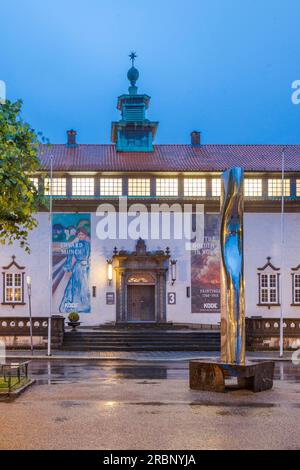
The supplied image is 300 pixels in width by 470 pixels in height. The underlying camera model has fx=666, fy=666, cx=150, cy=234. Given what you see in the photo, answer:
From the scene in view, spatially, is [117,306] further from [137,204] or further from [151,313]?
[137,204]

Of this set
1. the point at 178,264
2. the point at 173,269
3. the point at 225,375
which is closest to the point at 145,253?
the point at 173,269

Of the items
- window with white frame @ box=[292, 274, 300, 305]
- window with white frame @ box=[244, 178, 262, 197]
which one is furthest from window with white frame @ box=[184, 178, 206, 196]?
window with white frame @ box=[292, 274, 300, 305]

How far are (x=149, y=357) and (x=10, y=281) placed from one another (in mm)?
13944

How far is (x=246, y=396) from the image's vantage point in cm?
1772

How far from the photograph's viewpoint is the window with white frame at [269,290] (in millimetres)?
41875

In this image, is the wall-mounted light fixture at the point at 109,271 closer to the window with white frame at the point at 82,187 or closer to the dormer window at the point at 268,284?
the window with white frame at the point at 82,187

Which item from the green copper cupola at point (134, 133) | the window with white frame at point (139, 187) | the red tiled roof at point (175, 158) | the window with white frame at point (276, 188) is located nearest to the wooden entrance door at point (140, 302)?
the window with white frame at point (139, 187)

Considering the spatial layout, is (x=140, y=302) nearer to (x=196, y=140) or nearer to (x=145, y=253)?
(x=145, y=253)

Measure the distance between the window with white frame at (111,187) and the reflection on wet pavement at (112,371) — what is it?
16.1 m

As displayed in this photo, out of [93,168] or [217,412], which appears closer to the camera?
[217,412]

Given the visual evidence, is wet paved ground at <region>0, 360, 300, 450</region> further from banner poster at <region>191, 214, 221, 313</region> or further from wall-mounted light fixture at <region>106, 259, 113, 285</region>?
banner poster at <region>191, 214, 221, 313</region>

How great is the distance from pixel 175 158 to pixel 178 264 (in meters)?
7.94

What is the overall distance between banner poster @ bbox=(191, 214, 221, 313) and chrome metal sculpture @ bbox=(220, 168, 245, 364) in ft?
72.9
